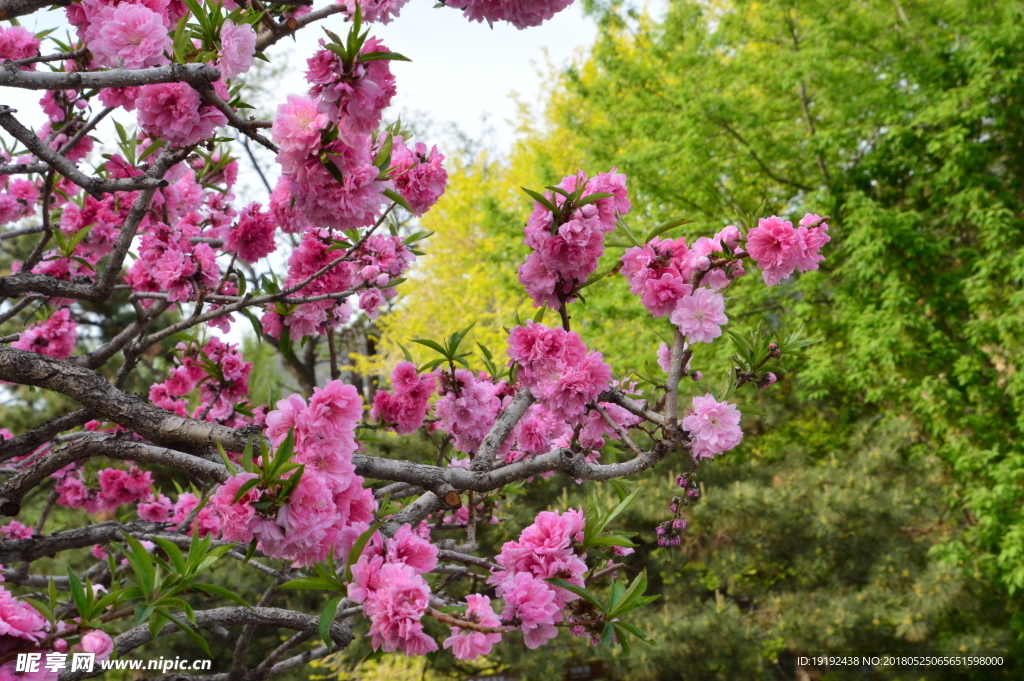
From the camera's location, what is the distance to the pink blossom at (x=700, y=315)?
1.72 m

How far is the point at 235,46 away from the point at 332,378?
0.87 metres

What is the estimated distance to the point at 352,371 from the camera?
14750 millimetres

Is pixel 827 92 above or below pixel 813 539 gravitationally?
above

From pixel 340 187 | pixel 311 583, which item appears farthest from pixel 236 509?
pixel 340 187

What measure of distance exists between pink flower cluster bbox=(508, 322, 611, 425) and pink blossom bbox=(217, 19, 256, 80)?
2.81ft

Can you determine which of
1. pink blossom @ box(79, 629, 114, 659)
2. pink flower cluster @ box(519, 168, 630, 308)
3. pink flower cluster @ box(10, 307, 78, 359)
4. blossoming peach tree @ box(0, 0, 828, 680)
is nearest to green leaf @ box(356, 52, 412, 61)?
blossoming peach tree @ box(0, 0, 828, 680)

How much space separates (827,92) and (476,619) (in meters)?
8.47

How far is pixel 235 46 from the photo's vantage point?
1.44 m

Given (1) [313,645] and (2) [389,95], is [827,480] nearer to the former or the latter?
(1) [313,645]

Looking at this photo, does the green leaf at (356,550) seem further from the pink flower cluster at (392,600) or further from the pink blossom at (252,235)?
the pink blossom at (252,235)

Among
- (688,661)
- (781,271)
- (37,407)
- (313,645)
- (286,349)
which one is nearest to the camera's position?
(781,271)

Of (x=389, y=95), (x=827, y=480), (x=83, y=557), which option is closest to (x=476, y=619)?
(x=389, y=95)

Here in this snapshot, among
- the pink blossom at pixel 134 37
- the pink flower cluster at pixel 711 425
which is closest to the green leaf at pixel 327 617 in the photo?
the pink flower cluster at pixel 711 425

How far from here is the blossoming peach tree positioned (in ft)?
3.97
